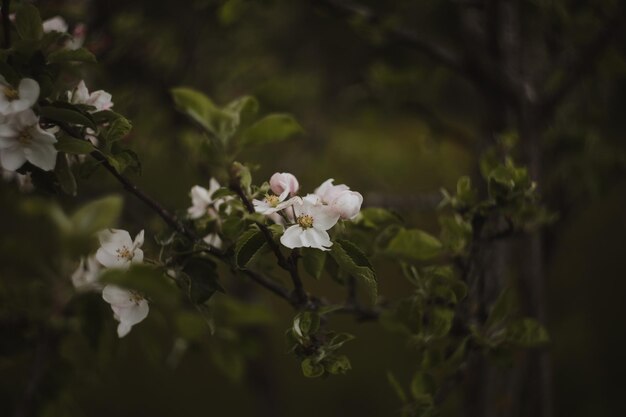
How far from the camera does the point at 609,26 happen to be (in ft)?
4.83

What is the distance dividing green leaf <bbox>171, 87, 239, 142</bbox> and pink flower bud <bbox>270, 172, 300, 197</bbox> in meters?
0.15

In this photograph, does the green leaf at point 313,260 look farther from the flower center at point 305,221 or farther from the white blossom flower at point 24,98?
the white blossom flower at point 24,98

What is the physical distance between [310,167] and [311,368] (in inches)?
92.6

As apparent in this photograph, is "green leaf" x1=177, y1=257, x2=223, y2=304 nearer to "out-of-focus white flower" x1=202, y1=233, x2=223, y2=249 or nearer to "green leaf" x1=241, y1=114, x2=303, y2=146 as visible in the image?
"out-of-focus white flower" x1=202, y1=233, x2=223, y2=249

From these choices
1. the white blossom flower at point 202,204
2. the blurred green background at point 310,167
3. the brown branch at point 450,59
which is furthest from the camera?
the brown branch at point 450,59

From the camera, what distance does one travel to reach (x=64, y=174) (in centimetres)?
82

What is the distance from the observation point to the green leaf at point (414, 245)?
958 mm

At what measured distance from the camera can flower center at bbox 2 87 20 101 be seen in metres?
0.74

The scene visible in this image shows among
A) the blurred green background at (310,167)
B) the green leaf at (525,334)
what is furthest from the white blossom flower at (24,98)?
the green leaf at (525,334)

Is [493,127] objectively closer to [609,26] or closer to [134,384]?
[609,26]

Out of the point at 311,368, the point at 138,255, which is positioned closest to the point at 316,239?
the point at 311,368

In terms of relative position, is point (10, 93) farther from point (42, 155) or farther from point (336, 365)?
point (336, 365)

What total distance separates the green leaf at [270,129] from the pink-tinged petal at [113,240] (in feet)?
0.81

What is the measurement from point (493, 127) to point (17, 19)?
4.62 feet
